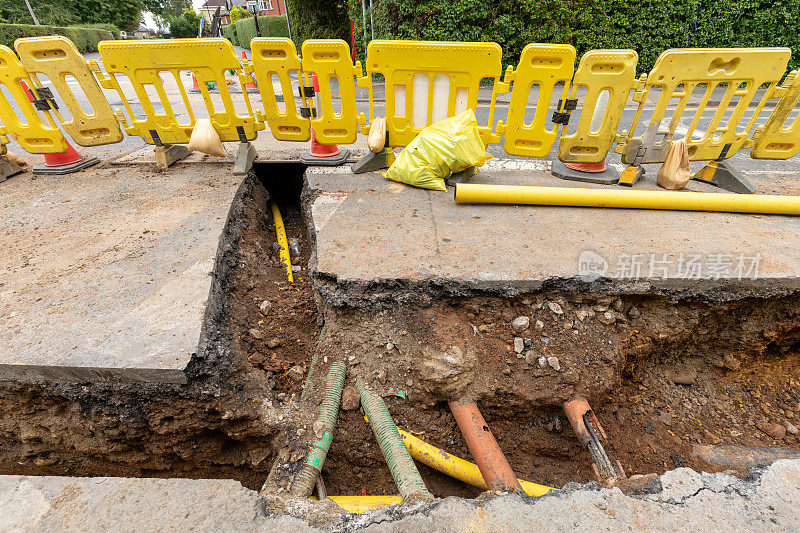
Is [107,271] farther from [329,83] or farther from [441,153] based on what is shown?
[441,153]

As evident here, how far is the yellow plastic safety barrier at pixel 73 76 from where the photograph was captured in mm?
3590

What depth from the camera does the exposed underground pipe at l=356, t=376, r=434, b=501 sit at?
163 centimetres

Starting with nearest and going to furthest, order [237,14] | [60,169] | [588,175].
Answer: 1. [588,175]
2. [60,169]
3. [237,14]

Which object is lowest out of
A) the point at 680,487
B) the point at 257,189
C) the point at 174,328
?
the point at 257,189

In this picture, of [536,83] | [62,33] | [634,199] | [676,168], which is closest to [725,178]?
[676,168]

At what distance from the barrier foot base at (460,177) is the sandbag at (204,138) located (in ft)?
8.32

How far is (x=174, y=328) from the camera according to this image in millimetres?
2074

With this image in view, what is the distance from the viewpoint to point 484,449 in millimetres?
1965

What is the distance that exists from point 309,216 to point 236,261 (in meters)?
0.70

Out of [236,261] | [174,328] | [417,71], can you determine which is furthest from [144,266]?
[417,71]

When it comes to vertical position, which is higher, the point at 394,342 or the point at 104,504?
the point at 104,504

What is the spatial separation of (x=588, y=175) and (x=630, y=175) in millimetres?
395

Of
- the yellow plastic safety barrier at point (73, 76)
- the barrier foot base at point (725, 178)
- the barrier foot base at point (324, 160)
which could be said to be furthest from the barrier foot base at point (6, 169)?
the barrier foot base at point (725, 178)

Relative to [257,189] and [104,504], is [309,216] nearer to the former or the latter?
[257,189]
